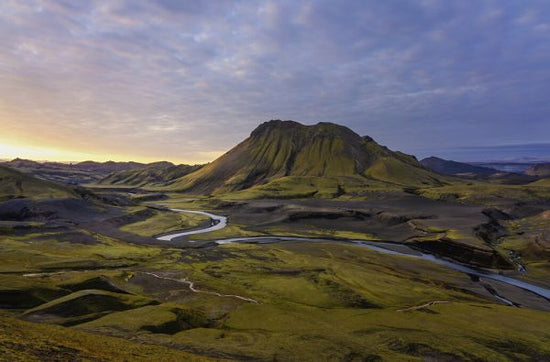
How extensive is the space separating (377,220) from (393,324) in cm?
13465

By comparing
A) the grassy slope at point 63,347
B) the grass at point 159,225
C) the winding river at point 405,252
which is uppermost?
the grassy slope at point 63,347

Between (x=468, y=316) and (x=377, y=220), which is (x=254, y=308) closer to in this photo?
(x=468, y=316)

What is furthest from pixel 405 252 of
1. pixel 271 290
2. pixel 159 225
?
pixel 159 225

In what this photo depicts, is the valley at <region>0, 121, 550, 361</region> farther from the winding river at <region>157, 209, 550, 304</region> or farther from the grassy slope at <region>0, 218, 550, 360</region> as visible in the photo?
the winding river at <region>157, 209, 550, 304</region>

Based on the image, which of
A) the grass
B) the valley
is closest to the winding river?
the valley

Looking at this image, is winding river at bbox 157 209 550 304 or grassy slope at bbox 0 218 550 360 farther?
winding river at bbox 157 209 550 304

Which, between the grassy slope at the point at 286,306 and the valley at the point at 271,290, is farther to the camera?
the grassy slope at the point at 286,306

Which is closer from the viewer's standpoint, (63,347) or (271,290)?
(63,347)

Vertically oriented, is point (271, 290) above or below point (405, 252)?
above

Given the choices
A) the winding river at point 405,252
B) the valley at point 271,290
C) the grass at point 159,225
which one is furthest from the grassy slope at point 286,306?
the grass at point 159,225

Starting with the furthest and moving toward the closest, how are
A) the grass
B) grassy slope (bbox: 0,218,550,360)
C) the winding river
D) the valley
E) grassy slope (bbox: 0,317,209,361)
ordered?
the grass < the winding river < grassy slope (bbox: 0,218,550,360) < the valley < grassy slope (bbox: 0,317,209,361)

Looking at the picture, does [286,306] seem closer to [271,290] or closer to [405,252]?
[271,290]

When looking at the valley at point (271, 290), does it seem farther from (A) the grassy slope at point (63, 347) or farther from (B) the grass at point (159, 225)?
(B) the grass at point (159, 225)

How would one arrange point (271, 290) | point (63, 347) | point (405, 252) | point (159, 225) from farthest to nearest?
1. point (159, 225)
2. point (405, 252)
3. point (271, 290)
4. point (63, 347)
